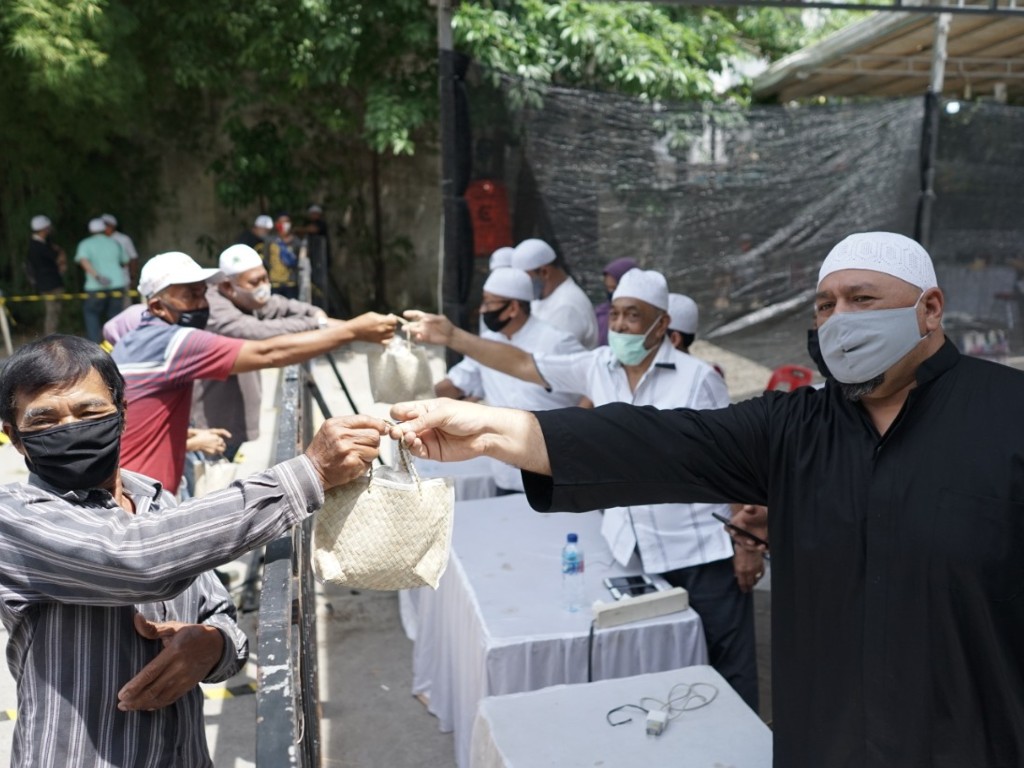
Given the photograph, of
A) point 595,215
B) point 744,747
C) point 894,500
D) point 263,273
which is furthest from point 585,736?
point 595,215

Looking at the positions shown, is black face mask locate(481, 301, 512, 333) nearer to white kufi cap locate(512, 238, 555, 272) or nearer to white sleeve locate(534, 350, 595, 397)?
white sleeve locate(534, 350, 595, 397)

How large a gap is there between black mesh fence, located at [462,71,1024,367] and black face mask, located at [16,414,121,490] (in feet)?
16.9

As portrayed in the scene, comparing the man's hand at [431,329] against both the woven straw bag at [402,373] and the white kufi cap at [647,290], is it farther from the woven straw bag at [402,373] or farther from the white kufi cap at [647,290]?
the white kufi cap at [647,290]

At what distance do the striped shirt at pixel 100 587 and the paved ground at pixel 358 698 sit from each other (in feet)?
6.65

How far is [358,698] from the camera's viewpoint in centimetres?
440

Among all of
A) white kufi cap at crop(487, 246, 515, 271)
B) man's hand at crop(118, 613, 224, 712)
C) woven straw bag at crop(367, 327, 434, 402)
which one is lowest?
man's hand at crop(118, 613, 224, 712)

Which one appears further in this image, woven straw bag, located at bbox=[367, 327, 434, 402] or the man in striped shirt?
woven straw bag, located at bbox=[367, 327, 434, 402]

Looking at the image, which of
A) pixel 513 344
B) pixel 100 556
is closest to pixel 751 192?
pixel 513 344

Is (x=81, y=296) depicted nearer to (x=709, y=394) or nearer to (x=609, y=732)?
(x=709, y=394)

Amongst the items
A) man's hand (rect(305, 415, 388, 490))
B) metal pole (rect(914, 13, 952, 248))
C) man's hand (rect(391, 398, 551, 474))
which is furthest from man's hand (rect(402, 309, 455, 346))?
metal pole (rect(914, 13, 952, 248))

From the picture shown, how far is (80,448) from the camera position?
190cm

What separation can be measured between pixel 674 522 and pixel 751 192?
4.96 meters

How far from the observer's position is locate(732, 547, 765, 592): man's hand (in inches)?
137

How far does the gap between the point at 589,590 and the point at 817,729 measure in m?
1.59
